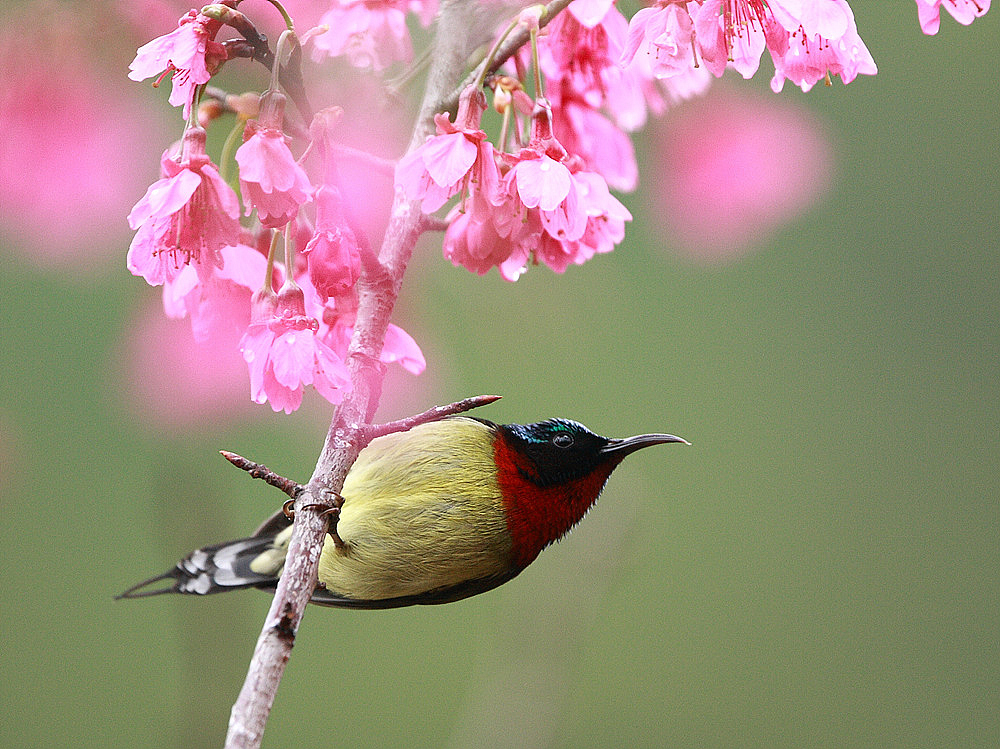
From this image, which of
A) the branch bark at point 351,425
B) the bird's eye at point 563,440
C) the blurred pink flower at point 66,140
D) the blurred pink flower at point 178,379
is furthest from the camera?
the blurred pink flower at point 178,379

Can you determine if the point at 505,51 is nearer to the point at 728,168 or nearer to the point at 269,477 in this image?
the point at 269,477

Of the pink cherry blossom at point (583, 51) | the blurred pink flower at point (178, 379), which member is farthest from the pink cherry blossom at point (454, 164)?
the blurred pink flower at point (178, 379)

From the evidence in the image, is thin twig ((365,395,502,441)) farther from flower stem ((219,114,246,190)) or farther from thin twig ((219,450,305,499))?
flower stem ((219,114,246,190))

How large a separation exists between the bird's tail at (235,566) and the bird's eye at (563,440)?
40cm

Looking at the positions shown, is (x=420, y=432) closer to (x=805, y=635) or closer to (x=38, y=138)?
(x=38, y=138)

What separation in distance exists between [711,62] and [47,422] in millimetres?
4324

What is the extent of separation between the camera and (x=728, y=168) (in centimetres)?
203

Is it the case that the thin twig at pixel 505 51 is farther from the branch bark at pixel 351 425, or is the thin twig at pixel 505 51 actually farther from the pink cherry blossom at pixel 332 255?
the pink cherry blossom at pixel 332 255

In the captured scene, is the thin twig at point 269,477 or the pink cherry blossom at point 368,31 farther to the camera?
the pink cherry blossom at point 368,31

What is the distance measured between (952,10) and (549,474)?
0.74 meters

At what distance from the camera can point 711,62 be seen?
0.95 m

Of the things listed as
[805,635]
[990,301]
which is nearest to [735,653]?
[805,635]

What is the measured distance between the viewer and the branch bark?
0.74m

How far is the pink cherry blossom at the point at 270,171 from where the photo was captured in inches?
33.8
